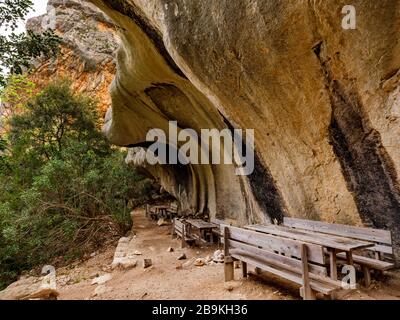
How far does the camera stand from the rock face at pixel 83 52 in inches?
883

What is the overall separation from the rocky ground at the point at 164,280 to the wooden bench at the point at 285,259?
1.02ft

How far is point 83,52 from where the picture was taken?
74.3 ft

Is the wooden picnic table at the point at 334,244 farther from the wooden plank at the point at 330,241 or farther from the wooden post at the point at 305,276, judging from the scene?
the wooden post at the point at 305,276

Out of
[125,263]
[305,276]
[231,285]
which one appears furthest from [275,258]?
[125,263]

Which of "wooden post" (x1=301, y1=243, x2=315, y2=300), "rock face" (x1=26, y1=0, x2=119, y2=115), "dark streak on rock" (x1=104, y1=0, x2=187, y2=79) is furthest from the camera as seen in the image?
"rock face" (x1=26, y1=0, x2=119, y2=115)

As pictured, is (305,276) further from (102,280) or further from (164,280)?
→ (102,280)

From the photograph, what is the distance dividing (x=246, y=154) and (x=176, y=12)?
8.51 ft

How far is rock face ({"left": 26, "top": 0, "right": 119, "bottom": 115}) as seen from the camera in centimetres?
2242

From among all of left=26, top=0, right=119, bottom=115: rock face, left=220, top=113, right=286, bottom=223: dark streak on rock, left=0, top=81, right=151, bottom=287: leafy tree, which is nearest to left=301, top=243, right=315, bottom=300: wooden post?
left=220, top=113, right=286, bottom=223: dark streak on rock

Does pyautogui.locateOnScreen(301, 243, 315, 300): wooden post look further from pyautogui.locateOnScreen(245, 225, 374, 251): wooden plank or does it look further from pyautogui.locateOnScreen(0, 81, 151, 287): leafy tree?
pyautogui.locateOnScreen(0, 81, 151, 287): leafy tree

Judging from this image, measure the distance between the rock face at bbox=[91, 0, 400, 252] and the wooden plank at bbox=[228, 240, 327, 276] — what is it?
118 cm

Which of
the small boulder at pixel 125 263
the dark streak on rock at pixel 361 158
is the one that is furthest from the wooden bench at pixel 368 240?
the small boulder at pixel 125 263

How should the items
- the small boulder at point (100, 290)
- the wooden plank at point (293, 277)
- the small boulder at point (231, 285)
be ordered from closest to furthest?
the wooden plank at point (293, 277) < the small boulder at point (231, 285) < the small boulder at point (100, 290)
